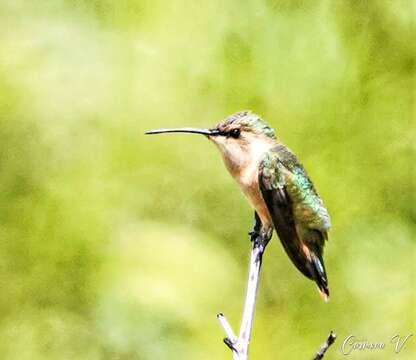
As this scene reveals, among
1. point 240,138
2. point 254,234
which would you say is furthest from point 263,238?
point 240,138

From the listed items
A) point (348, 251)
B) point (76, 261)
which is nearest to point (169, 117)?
point (76, 261)

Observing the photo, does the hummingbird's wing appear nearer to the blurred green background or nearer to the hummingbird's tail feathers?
the hummingbird's tail feathers

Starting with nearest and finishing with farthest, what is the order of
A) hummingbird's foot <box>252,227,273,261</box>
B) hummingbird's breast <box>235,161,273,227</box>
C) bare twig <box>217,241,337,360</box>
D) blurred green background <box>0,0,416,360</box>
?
bare twig <box>217,241,337,360</box> < hummingbird's breast <box>235,161,273,227</box> < hummingbird's foot <box>252,227,273,261</box> < blurred green background <box>0,0,416,360</box>

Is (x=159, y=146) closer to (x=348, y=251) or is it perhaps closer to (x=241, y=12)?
(x=241, y=12)

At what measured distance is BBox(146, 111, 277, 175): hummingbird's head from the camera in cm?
192

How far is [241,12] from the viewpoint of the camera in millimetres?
2314

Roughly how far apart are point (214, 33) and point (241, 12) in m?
0.12

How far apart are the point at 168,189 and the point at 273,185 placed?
0.41 meters

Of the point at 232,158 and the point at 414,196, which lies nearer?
the point at 232,158

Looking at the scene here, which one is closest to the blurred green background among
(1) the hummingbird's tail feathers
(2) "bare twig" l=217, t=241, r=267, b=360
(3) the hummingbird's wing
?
(1) the hummingbird's tail feathers

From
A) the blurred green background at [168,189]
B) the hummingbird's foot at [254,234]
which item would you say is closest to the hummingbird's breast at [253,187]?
the hummingbird's foot at [254,234]

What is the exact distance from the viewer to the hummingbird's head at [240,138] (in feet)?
6.29

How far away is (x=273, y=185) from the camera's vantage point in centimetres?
191

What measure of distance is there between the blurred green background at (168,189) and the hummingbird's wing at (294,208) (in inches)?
5.6
